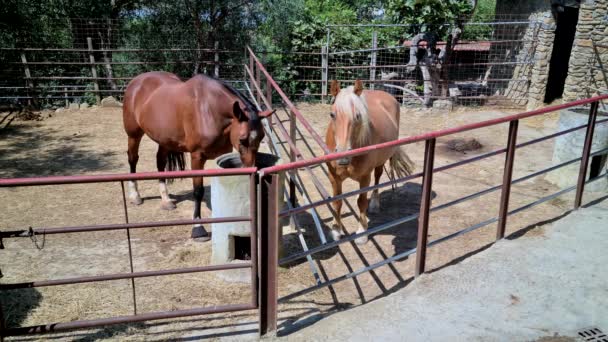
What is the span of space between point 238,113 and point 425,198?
201 cm

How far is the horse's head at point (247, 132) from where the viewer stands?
434cm

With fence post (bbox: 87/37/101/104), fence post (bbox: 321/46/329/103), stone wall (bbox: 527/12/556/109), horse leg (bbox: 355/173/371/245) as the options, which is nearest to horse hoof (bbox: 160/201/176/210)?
horse leg (bbox: 355/173/371/245)

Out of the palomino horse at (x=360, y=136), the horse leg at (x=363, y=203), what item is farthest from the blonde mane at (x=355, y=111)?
the horse leg at (x=363, y=203)

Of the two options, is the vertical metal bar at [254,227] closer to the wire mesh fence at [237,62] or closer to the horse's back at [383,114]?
the horse's back at [383,114]

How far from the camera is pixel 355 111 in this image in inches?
167

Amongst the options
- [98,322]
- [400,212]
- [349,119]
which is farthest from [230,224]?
[400,212]

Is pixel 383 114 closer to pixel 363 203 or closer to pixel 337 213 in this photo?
pixel 363 203

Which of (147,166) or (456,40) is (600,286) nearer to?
(147,166)

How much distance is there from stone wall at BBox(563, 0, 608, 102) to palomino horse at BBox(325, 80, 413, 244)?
6409 millimetres

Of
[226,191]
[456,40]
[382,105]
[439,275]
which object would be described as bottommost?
[439,275]

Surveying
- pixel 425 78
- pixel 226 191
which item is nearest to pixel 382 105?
pixel 226 191

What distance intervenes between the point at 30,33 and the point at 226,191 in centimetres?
985

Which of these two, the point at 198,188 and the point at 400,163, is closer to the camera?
the point at 198,188

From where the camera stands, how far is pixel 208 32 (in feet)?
41.3
